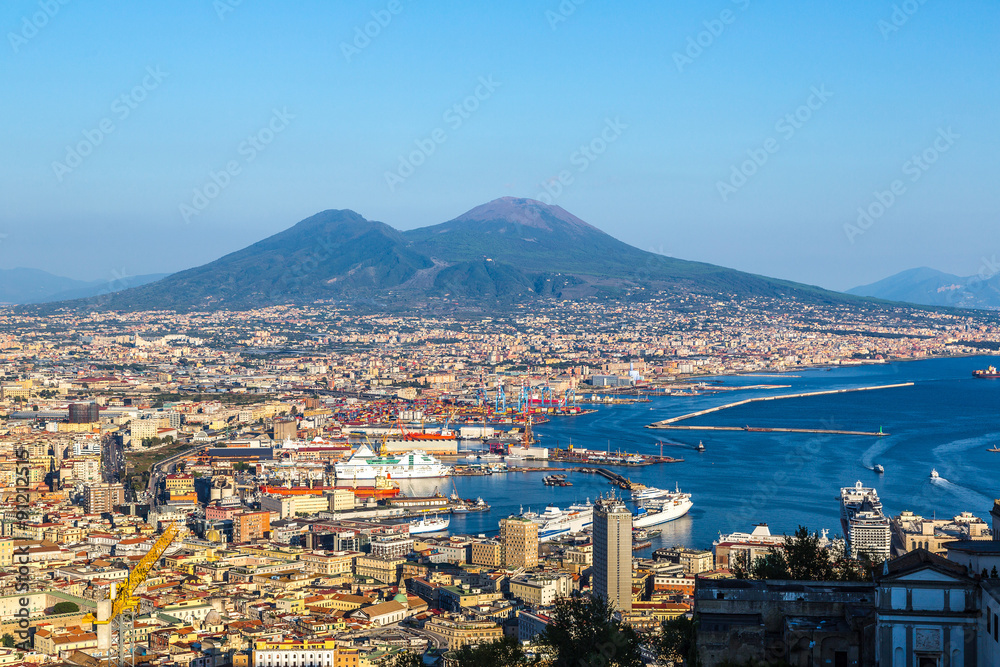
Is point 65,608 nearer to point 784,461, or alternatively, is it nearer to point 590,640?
point 590,640

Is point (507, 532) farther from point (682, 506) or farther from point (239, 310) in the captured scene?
point (239, 310)

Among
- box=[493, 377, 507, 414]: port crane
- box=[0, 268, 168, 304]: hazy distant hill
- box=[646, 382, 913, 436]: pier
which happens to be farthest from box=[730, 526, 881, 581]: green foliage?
box=[0, 268, 168, 304]: hazy distant hill

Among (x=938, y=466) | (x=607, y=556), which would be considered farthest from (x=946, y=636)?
(x=938, y=466)

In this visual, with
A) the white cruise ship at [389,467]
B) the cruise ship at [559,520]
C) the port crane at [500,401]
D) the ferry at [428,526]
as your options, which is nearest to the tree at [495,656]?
the cruise ship at [559,520]

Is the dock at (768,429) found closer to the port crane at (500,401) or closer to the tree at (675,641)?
the port crane at (500,401)

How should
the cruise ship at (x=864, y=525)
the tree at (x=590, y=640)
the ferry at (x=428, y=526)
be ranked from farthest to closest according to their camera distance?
the ferry at (x=428, y=526) < the cruise ship at (x=864, y=525) < the tree at (x=590, y=640)

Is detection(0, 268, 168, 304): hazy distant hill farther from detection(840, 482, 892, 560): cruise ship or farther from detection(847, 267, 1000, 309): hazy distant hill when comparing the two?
detection(840, 482, 892, 560): cruise ship

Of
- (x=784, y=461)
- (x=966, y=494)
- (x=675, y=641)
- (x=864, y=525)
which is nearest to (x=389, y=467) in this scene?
(x=784, y=461)
